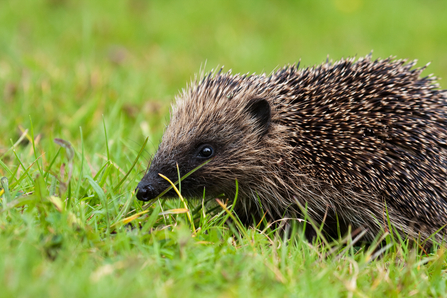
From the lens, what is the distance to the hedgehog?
13.0ft

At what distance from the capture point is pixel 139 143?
5.59m

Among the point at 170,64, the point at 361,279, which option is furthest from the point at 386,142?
the point at 170,64

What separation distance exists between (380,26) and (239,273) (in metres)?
10.2

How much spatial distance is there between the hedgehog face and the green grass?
254 millimetres

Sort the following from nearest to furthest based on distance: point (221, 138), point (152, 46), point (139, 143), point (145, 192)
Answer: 1. point (145, 192)
2. point (221, 138)
3. point (139, 143)
4. point (152, 46)

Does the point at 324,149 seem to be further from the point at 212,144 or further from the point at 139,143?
the point at 139,143

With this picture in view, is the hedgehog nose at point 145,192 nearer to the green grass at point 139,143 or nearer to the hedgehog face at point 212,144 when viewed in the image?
the green grass at point 139,143

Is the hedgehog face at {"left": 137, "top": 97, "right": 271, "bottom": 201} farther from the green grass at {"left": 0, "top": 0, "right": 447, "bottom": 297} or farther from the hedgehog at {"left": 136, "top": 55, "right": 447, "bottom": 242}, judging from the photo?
the green grass at {"left": 0, "top": 0, "right": 447, "bottom": 297}

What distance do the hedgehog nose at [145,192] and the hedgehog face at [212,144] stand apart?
185mm

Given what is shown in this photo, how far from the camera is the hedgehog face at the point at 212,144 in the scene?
3943 mm

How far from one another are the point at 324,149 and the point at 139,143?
2.41m

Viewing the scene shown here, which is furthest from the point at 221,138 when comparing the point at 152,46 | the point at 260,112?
the point at 152,46

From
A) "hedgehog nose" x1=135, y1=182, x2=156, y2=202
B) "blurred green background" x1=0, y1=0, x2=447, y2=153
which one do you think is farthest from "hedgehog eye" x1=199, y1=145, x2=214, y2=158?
"blurred green background" x1=0, y1=0, x2=447, y2=153

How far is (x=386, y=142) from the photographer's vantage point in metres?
4.03
